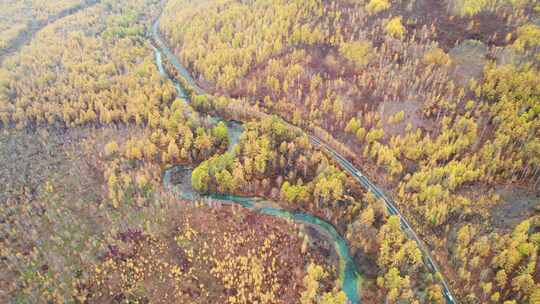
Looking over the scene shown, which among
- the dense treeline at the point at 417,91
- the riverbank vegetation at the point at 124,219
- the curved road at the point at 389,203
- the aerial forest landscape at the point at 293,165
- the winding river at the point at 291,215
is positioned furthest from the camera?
the dense treeline at the point at 417,91

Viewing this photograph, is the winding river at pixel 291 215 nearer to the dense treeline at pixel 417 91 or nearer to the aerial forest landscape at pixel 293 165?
the aerial forest landscape at pixel 293 165

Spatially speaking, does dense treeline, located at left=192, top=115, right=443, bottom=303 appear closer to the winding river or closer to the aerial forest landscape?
the aerial forest landscape

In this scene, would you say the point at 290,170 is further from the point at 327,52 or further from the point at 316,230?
the point at 327,52

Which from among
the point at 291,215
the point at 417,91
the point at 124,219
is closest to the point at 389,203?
the point at 291,215

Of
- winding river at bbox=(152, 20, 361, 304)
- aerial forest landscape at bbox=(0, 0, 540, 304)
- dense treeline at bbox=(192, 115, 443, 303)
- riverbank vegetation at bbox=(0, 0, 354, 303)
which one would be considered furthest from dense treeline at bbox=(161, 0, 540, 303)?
riverbank vegetation at bbox=(0, 0, 354, 303)

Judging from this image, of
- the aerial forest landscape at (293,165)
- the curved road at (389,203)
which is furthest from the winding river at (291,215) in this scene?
the curved road at (389,203)
